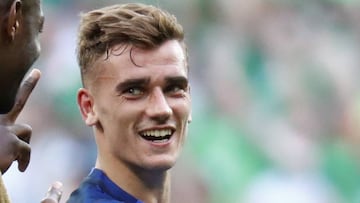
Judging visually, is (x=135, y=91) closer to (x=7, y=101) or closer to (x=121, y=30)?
(x=121, y=30)

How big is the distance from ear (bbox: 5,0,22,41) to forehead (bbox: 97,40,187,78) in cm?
45

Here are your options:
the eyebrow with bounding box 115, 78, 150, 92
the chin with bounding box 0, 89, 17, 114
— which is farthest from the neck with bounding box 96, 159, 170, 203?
the chin with bounding box 0, 89, 17, 114

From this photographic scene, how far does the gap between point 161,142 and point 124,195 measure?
176mm

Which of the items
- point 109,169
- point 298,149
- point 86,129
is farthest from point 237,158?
point 109,169

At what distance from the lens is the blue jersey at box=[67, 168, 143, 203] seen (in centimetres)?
260

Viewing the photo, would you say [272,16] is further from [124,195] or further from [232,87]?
[124,195]

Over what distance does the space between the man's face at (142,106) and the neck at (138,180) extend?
0.08ft

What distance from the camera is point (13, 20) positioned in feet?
7.10

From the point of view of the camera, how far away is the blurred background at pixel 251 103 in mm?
5969

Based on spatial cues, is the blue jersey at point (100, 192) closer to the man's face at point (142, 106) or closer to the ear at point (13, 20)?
the man's face at point (142, 106)


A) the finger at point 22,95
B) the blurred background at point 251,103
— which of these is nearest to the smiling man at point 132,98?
the finger at point 22,95

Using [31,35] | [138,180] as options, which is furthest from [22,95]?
[138,180]

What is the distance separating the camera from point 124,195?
265cm

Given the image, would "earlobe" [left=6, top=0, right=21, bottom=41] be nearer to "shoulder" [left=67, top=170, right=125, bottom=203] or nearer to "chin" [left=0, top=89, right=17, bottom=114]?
"chin" [left=0, top=89, right=17, bottom=114]
